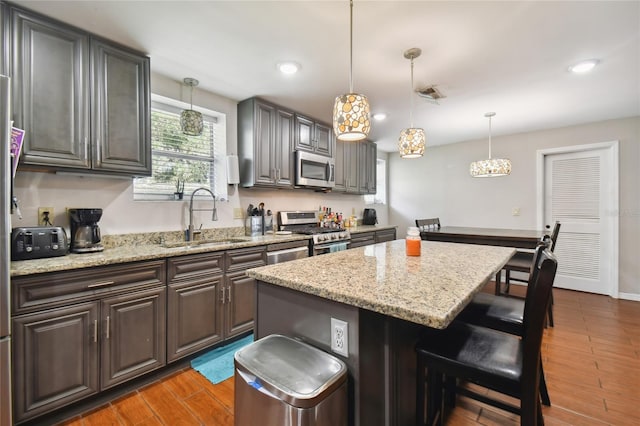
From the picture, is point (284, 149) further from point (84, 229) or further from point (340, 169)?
point (84, 229)

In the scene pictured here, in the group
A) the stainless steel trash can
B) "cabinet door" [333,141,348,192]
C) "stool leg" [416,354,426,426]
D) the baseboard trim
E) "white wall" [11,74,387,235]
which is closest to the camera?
the stainless steel trash can

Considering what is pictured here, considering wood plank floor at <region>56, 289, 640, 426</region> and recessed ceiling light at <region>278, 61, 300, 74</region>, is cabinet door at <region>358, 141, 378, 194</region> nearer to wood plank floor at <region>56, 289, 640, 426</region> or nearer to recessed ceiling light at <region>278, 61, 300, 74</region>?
recessed ceiling light at <region>278, 61, 300, 74</region>

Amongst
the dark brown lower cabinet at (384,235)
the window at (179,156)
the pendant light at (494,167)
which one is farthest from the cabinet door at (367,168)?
the window at (179,156)

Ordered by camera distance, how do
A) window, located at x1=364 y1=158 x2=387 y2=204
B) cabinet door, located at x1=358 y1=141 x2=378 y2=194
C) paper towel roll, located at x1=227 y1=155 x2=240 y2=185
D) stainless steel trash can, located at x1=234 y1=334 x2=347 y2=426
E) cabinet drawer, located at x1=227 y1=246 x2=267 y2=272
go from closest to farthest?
stainless steel trash can, located at x1=234 y1=334 x2=347 y2=426, cabinet drawer, located at x1=227 y1=246 x2=267 y2=272, paper towel roll, located at x1=227 y1=155 x2=240 y2=185, cabinet door, located at x1=358 y1=141 x2=378 y2=194, window, located at x1=364 y1=158 x2=387 y2=204

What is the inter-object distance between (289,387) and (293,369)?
85 mm

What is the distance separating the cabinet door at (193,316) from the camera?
2.01 metres

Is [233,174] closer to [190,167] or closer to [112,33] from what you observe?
[190,167]

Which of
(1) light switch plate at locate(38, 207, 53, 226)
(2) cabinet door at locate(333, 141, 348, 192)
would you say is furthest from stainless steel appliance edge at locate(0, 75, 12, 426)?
(2) cabinet door at locate(333, 141, 348, 192)

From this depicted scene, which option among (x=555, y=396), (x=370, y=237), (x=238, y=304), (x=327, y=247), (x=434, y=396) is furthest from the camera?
(x=370, y=237)

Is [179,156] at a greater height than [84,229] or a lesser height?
greater

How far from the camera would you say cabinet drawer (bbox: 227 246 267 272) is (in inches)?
93.4

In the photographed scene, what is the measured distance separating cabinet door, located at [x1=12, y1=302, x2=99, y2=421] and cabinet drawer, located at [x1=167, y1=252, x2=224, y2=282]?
1.51 ft

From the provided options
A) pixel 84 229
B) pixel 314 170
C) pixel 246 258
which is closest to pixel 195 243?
pixel 246 258

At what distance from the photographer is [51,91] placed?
176 centimetres
